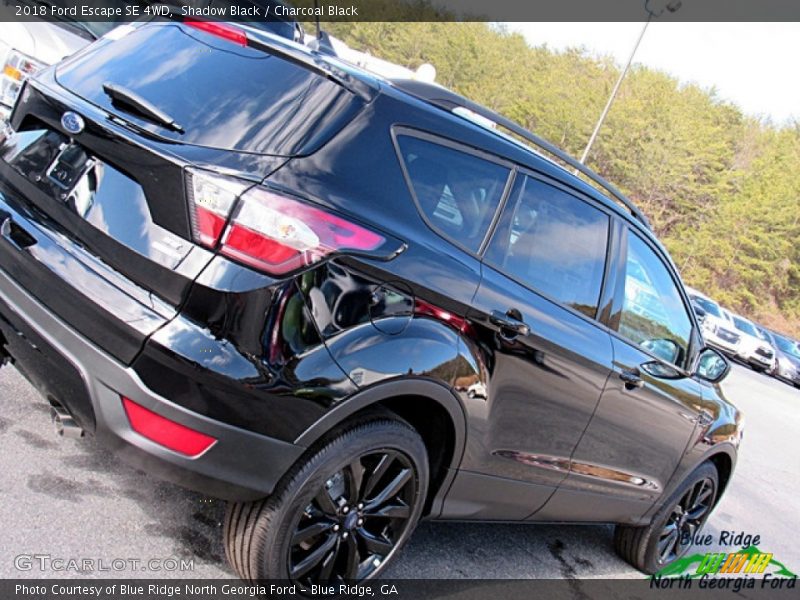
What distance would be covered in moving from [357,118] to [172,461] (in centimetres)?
124

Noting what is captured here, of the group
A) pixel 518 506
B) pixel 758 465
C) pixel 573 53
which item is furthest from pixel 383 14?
pixel 518 506

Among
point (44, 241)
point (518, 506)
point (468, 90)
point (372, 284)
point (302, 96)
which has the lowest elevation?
point (518, 506)

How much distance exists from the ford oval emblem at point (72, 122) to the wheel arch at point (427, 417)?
1.26 m

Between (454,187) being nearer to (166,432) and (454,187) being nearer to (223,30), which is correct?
(223,30)

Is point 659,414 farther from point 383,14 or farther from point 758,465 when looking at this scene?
point 383,14

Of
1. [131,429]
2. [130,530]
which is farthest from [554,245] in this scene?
[130,530]

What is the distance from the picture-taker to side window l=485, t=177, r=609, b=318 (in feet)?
9.87

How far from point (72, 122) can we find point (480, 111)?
1.59 meters

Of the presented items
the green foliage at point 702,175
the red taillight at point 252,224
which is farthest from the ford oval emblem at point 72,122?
the green foliage at point 702,175

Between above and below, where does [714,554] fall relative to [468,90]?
below

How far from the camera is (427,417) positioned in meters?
2.79

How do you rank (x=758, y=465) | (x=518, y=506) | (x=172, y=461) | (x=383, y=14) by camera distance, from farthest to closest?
(x=383, y=14) < (x=758, y=465) < (x=518, y=506) < (x=172, y=461)

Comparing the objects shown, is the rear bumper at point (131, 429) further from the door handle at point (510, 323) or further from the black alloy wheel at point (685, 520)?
the black alloy wheel at point (685, 520)

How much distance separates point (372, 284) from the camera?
239cm
